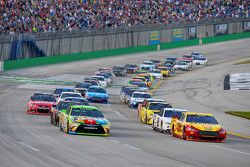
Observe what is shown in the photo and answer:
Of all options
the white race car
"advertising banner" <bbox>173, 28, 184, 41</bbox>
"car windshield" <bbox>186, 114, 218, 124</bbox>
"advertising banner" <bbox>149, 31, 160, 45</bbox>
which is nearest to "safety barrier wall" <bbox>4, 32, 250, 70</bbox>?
"advertising banner" <bbox>149, 31, 160, 45</bbox>

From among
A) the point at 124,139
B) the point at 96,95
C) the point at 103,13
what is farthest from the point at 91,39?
the point at 124,139

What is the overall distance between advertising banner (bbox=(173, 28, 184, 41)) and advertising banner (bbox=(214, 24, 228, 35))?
6.89 m

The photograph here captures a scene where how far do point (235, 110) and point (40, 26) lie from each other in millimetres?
37569

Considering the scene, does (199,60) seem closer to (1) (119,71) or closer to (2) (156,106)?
(1) (119,71)

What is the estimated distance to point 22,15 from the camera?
85.2 metres

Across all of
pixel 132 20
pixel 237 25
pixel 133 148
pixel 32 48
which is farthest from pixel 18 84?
pixel 237 25

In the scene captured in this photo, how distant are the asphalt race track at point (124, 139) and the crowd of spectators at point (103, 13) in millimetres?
11302

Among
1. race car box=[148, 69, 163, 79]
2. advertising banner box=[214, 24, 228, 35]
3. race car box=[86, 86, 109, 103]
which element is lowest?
race car box=[86, 86, 109, 103]

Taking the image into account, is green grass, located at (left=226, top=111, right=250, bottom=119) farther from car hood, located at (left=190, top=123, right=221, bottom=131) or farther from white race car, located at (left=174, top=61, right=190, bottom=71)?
white race car, located at (left=174, top=61, right=190, bottom=71)

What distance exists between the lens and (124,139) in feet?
106

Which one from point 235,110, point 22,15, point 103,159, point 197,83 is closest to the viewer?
point 103,159

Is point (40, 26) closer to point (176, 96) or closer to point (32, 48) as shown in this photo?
point (32, 48)

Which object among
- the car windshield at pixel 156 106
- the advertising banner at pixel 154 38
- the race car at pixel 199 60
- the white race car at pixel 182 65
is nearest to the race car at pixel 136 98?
the car windshield at pixel 156 106

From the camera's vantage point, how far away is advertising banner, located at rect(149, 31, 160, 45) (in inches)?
4345
